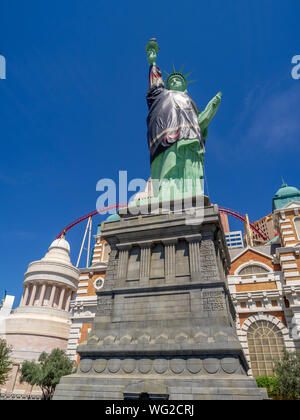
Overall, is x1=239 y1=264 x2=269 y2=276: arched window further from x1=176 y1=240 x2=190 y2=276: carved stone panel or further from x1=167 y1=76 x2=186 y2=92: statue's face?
x1=167 y1=76 x2=186 y2=92: statue's face

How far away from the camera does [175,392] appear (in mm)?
8977

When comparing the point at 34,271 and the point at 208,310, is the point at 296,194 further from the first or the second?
the point at 34,271

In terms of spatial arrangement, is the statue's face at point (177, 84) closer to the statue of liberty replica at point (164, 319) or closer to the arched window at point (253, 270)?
the statue of liberty replica at point (164, 319)

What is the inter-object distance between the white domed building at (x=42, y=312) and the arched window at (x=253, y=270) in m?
22.0

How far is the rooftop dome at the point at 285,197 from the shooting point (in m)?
28.3

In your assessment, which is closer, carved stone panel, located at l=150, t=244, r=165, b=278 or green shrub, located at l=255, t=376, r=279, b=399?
carved stone panel, located at l=150, t=244, r=165, b=278

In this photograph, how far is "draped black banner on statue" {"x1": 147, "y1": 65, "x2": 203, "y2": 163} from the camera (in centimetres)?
1823

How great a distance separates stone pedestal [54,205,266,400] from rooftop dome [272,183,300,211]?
1725 cm

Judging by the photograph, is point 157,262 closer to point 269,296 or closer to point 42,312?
point 269,296

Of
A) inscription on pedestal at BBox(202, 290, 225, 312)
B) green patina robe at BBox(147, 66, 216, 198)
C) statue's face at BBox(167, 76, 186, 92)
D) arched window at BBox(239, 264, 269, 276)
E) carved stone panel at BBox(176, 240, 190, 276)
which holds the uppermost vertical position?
statue's face at BBox(167, 76, 186, 92)

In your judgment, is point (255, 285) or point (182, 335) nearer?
point (182, 335)

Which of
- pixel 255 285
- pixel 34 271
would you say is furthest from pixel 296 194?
pixel 34 271

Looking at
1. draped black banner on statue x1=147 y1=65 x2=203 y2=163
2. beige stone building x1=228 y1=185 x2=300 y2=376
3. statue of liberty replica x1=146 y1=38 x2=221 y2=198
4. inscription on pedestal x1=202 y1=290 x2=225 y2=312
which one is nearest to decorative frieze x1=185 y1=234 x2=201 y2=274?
inscription on pedestal x1=202 y1=290 x2=225 y2=312

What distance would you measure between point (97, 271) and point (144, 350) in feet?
60.3
